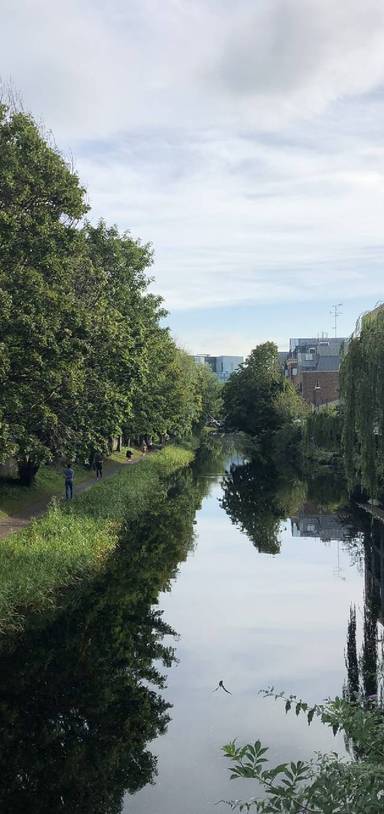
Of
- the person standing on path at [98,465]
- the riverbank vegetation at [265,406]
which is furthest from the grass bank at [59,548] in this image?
the riverbank vegetation at [265,406]

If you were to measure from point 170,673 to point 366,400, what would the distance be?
10237mm

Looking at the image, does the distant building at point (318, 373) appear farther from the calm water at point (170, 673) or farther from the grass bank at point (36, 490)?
the calm water at point (170, 673)

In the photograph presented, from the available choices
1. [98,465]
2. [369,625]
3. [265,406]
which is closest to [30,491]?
[98,465]

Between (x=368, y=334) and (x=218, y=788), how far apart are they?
15.0 metres

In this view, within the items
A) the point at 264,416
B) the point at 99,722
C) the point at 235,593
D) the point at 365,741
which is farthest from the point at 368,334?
the point at 264,416

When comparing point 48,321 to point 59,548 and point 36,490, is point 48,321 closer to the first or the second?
point 59,548

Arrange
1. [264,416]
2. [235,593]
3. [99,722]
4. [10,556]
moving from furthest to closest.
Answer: [264,416] → [235,593] → [10,556] → [99,722]

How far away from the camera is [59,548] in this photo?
2358 cm

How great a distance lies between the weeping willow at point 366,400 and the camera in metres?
21.9

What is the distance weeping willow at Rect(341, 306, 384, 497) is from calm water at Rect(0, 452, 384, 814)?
408cm

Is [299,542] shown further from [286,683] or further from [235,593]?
[286,683]

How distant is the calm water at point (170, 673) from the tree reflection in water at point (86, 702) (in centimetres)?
3

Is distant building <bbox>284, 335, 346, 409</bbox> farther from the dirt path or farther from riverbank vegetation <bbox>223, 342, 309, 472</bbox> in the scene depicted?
the dirt path

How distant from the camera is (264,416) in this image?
87.4 metres
